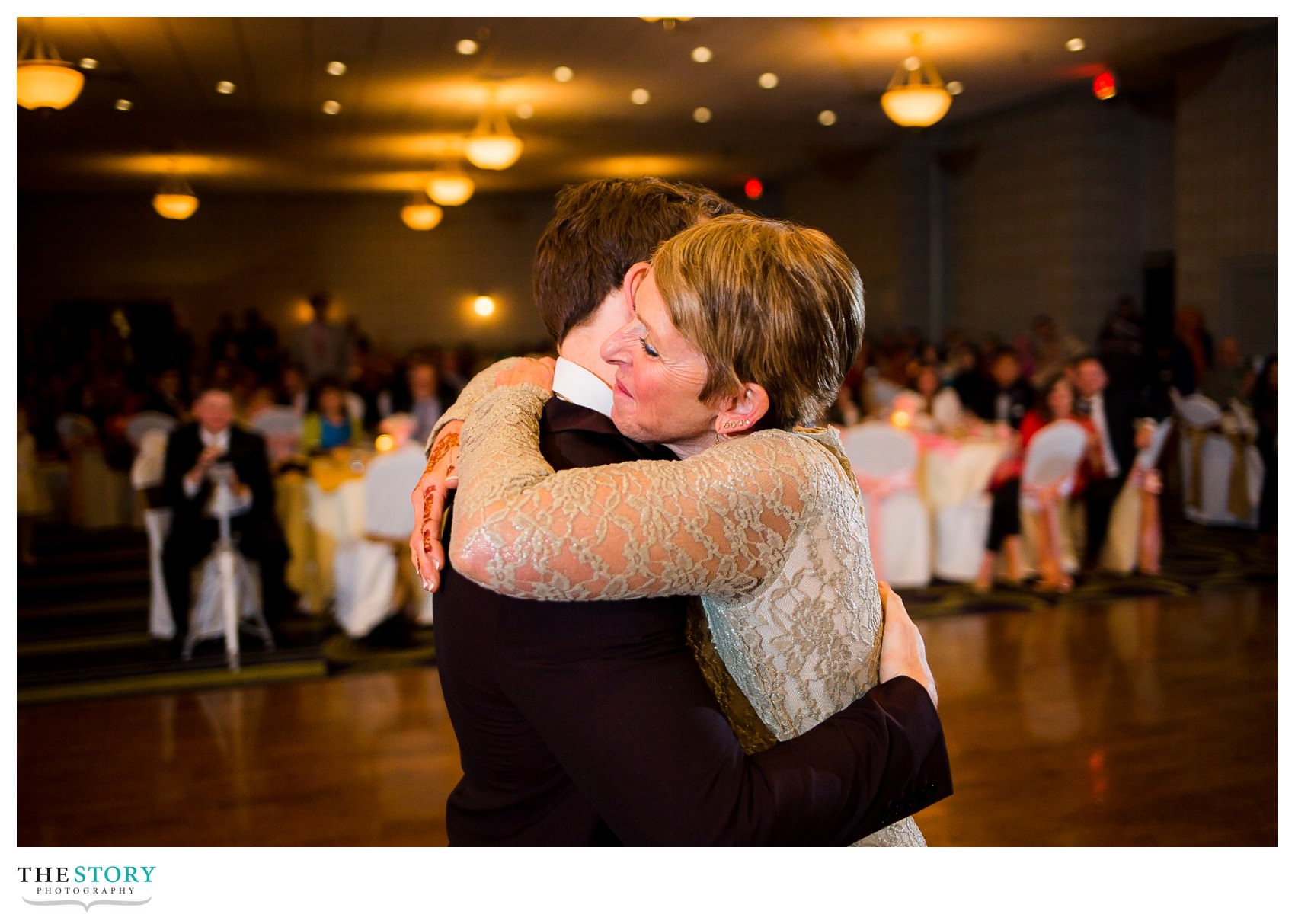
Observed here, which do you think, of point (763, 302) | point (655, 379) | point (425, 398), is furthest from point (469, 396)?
point (425, 398)

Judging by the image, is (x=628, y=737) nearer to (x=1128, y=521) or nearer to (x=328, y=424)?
(x=328, y=424)

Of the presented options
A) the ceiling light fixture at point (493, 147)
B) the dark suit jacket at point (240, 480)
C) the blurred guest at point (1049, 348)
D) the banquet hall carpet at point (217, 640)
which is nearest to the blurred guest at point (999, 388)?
the blurred guest at point (1049, 348)

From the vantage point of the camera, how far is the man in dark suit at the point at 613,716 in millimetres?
1028

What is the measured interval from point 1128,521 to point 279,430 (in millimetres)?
4874

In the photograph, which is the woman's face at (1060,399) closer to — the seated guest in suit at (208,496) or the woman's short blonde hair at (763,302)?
the seated guest in suit at (208,496)

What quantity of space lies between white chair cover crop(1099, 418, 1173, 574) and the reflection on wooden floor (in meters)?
1.26

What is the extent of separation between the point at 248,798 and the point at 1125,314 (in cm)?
984

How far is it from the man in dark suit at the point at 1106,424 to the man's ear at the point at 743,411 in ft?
19.0

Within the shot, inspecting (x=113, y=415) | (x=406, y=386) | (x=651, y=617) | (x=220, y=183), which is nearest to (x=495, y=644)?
(x=651, y=617)

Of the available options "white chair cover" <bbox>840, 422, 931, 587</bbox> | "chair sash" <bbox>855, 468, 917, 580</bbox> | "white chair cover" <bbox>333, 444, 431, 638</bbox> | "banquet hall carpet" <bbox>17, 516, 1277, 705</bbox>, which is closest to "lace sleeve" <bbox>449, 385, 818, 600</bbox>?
"banquet hall carpet" <bbox>17, 516, 1277, 705</bbox>

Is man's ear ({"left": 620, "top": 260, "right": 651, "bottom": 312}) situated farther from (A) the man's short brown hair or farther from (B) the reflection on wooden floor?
(B) the reflection on wooden floor

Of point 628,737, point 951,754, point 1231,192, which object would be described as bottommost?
point 951,754

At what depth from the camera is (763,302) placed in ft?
3.45

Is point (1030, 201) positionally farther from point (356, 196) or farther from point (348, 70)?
point (356, 196)
